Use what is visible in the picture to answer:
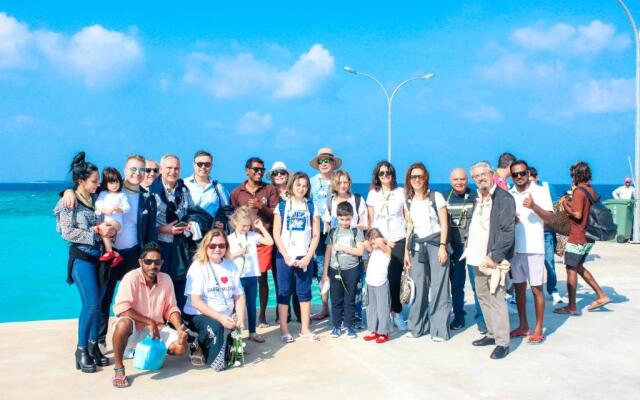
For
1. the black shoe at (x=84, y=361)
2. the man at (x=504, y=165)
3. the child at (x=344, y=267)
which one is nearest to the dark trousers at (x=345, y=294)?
the child at (x=344, y=267)

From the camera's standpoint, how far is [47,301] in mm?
14531

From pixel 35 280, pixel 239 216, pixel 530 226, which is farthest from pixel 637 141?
pixel 35 280

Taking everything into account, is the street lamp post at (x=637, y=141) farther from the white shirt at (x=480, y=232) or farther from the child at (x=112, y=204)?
the child at (x=112, y=204)

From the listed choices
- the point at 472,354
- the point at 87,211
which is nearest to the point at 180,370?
the point at 87,211

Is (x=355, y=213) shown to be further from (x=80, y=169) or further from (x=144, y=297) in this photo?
(x=80, y=169)

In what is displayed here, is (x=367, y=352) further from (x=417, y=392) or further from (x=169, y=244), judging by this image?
(x=169, y=244)

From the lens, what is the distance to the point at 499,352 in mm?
5617

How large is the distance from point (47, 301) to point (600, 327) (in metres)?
12.7

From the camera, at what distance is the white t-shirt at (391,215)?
663cm

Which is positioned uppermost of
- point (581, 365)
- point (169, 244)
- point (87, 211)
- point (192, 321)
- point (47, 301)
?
point (87, 211)

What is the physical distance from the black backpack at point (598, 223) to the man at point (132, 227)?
5.11 meters

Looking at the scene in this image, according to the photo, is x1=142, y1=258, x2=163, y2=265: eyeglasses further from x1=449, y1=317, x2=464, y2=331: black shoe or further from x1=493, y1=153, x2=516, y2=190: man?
x1=493, y1=153, x2=516, y2=190: man

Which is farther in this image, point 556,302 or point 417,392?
point 556,302

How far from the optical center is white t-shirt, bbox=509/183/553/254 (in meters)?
6.19
